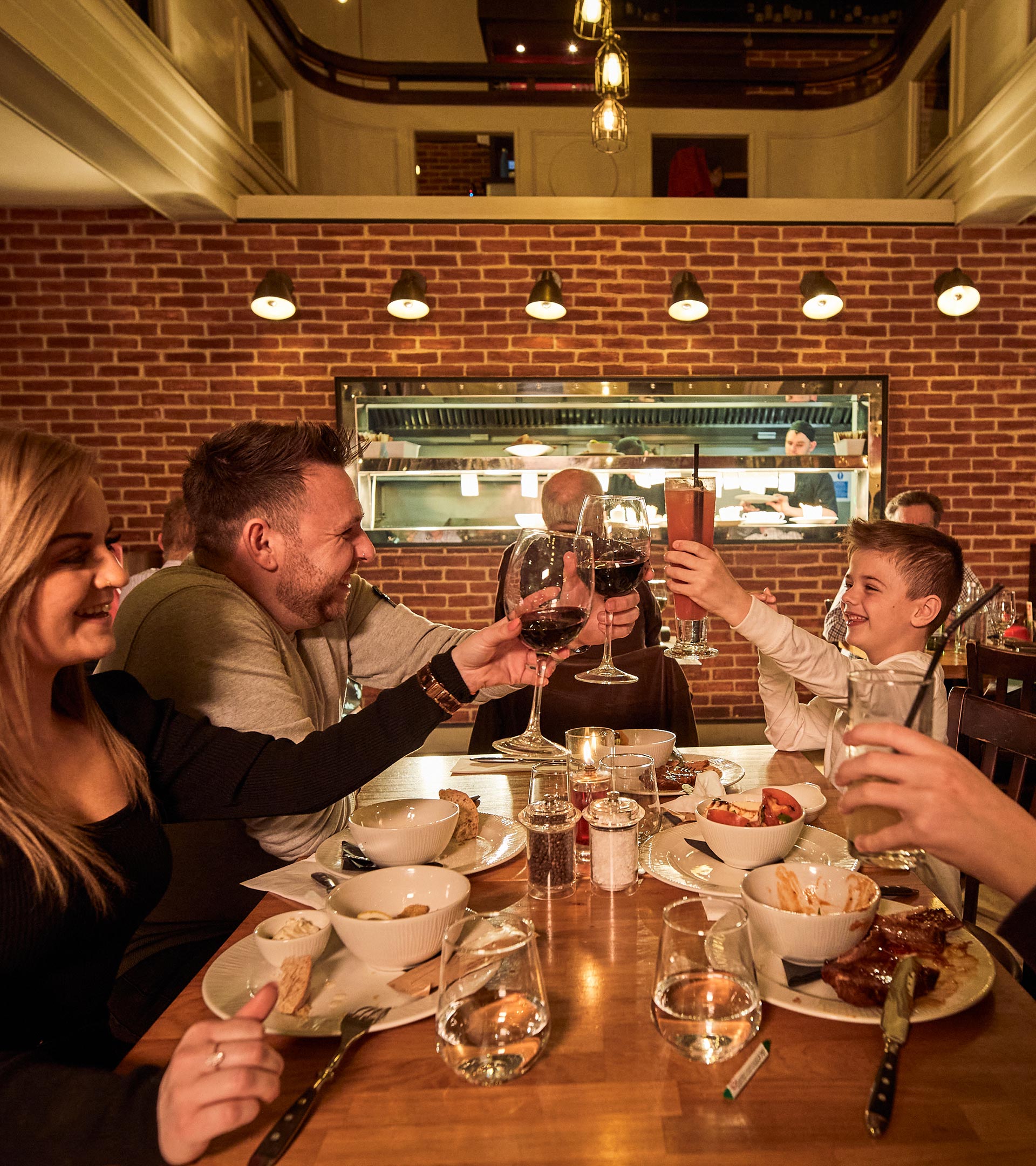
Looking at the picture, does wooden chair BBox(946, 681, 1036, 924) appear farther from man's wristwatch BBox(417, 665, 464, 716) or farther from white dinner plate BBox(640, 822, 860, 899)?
man's wristwatch BBox(417, 665, 464, 716)

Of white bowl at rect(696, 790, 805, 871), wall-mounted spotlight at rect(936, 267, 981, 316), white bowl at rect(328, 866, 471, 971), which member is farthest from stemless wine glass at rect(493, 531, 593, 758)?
wall-mounted spotlight at rect(936, 267, 981, 316)

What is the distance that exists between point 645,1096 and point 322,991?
1.19ft

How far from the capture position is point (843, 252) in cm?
420

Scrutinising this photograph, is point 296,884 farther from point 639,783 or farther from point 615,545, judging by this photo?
point 615,545

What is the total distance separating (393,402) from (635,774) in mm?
3355

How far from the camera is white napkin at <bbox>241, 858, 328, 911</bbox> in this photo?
1.06 meters

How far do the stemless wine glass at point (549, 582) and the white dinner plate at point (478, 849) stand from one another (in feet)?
0.58

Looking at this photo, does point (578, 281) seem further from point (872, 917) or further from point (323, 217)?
point (872, 917)

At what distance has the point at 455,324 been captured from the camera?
4.20 m

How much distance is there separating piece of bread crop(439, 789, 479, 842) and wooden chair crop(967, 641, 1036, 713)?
3.94ft

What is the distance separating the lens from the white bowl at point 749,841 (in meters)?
1.07

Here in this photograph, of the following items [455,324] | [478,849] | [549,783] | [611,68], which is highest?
[611,68]

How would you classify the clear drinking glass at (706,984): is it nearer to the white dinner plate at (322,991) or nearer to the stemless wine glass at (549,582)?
the white dinner plate at (322,991)

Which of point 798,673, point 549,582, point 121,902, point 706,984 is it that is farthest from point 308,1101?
point 798,673
